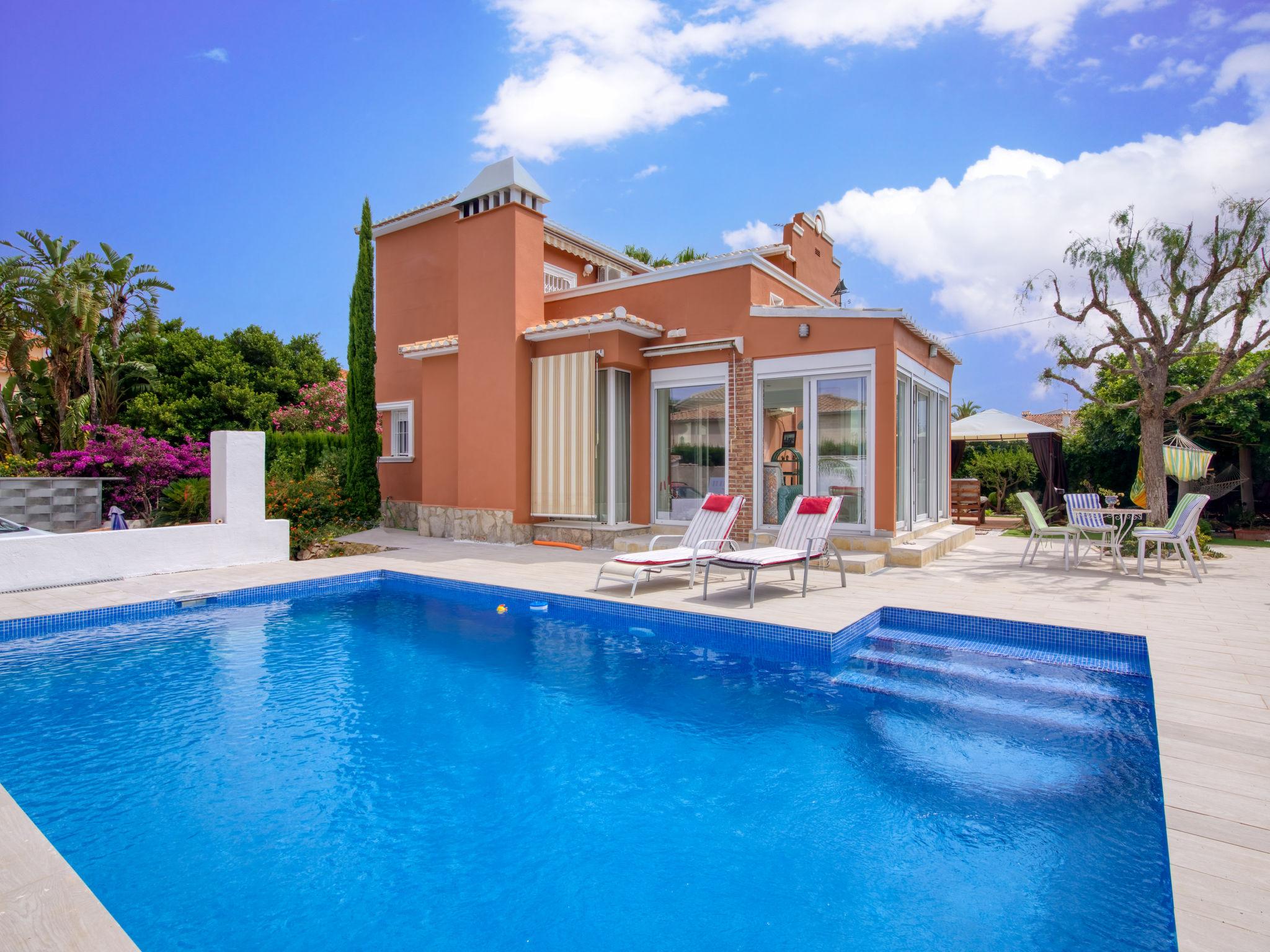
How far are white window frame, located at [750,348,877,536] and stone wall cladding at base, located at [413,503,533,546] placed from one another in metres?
4.60

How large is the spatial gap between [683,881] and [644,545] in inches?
329

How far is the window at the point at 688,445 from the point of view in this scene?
1206 cm

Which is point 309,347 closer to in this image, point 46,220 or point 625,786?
point 46,220

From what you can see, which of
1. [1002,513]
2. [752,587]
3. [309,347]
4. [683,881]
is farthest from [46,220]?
[1002,513]

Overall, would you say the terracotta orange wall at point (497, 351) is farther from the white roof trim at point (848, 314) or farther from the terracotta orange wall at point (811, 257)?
the terracotta orange wall at point (811, 257)

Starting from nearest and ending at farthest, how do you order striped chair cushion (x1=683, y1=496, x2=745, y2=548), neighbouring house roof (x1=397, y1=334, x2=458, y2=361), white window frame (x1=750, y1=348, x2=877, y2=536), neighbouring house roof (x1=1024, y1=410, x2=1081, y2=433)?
1. striped chair cushion (x1=683, y1=496, x2=745, y2=548)
2. white window frame (x1=750, y1=348, x2=877, y2=536)
3. neighbouring house roof (x1=397, y1=334, x2=458, y2=361)
4. neighbouring house roof (x1=1024, y1=410, x2=1081, y2=433)

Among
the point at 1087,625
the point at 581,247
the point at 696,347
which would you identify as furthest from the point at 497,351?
the point at 1087,625

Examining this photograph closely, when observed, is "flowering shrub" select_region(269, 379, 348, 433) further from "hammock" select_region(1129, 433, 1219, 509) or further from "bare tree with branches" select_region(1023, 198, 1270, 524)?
"hammock" select_region(1129, 433, 1219, 509)

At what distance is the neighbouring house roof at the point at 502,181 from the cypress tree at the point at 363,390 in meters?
3.80

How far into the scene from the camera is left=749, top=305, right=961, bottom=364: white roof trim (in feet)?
33.9

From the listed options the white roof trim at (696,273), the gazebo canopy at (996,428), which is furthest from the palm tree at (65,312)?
the gazebo canopy at (996,428)

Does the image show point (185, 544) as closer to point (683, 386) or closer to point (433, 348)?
point (433, 348)

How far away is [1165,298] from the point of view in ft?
37.6

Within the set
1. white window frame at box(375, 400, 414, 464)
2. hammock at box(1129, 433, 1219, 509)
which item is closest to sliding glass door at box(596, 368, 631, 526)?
white window frame at box(375, 400, 414, 464)
